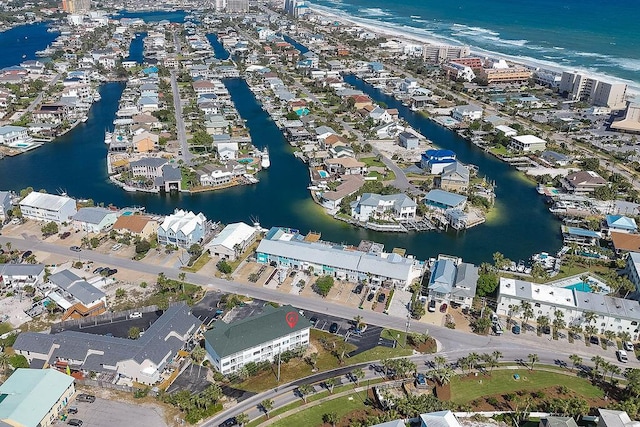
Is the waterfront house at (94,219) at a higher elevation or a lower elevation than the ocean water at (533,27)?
lower

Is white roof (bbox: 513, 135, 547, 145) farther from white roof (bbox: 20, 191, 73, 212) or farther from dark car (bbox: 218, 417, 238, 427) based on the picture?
dark car (bbox: 218, 417, 238, 427)

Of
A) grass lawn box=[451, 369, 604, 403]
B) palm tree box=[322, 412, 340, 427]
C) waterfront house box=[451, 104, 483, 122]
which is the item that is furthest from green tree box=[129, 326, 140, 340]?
waterfront house box=[451, 104, 483, 122]

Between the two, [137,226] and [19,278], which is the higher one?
[137,226]

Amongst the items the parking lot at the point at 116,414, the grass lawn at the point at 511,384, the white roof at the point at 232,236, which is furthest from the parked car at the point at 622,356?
the white roof at the point at 232,236

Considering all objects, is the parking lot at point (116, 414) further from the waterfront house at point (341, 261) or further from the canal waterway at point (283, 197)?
the canal waterway at point (283, 197)

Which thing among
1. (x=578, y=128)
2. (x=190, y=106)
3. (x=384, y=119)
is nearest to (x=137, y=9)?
(x=190, y=106)

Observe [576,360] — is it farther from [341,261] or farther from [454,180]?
[454,180]

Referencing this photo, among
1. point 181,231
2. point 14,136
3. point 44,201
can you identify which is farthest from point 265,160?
point 14,136
